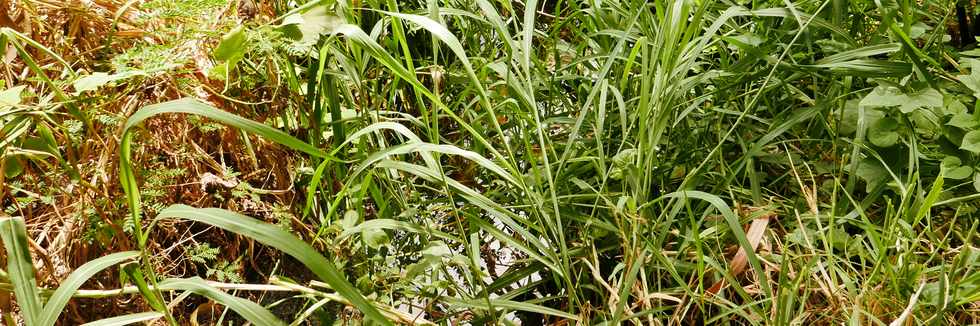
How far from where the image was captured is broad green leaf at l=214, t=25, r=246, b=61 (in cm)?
115

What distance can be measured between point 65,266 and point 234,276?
0.84 feet

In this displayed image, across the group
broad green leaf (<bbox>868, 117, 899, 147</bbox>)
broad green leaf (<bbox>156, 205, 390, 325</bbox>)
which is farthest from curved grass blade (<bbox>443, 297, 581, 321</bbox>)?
broad green leaf (<bbox>868, 117, 899, 147</bbox>)

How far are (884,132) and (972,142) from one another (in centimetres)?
12

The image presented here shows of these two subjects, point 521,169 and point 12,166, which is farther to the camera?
point 521,169

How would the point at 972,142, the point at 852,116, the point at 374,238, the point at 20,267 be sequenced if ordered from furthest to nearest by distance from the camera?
the point at 852,116 < the point at 972,142 < the point at 374,238 < the point at 20,267

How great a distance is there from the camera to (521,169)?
58.0 inches

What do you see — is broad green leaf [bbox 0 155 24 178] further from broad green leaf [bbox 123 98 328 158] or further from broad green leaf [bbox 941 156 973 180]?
broad green leaf [bbox 941 156 973 180]

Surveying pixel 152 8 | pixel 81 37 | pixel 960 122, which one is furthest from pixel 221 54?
pixel 960 122

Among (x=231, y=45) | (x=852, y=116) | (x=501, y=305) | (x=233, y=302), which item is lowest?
(x=501, y=305)

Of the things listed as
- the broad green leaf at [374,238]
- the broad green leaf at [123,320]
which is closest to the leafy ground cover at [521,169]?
the broad green leaf at [374,238]

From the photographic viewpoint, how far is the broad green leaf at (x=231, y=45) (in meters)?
1.15

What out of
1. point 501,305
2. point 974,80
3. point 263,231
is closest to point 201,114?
point 263,231

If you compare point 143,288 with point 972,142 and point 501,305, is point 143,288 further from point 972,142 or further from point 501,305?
point 972,142

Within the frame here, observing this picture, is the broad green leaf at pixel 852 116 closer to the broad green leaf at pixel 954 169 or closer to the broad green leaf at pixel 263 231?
the broad green leaf at pixel 954 169
